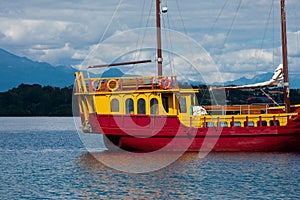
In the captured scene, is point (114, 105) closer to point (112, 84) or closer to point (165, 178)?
point (112, 84)

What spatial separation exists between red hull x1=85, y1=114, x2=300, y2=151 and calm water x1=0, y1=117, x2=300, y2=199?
2.63 feet

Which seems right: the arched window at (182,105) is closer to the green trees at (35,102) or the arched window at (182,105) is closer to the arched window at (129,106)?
the arched window at (129,106)

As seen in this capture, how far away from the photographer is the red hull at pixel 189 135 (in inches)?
1710

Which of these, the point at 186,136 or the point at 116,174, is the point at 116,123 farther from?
the point at 116,174

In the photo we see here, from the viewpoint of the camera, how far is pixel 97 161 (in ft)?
140

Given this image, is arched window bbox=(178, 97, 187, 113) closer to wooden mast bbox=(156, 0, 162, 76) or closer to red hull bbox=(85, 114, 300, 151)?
red hull bbox=(85, 114, 300, 151)

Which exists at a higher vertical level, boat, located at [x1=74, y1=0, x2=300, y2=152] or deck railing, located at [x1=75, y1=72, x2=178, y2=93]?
deck railing, located at [x1=75, y1=72, x2=178, y2=93]

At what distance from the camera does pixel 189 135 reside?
4375 cm

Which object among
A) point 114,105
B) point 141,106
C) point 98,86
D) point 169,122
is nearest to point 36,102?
point 98,86

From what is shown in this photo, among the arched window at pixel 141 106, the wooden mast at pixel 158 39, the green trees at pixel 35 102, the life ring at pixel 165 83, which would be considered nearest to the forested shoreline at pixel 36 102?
the green trees at pixel 35 102

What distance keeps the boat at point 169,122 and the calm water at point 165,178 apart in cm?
102

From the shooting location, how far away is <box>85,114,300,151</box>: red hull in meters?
43.4

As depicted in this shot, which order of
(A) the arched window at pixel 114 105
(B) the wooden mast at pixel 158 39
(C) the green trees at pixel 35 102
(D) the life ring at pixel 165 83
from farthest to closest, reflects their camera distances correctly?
1. (C) the green trees at pixel 35 102
2. (B) the wooden mast at pixel 158 39
3. (A) the arched window at pixel 114 105
4. (D) the life ring at pixel 165 83

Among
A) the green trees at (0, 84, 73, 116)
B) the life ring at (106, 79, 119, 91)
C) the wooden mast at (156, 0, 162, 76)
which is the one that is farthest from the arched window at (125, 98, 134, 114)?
the green trees at (0, 84, 73, 116)
